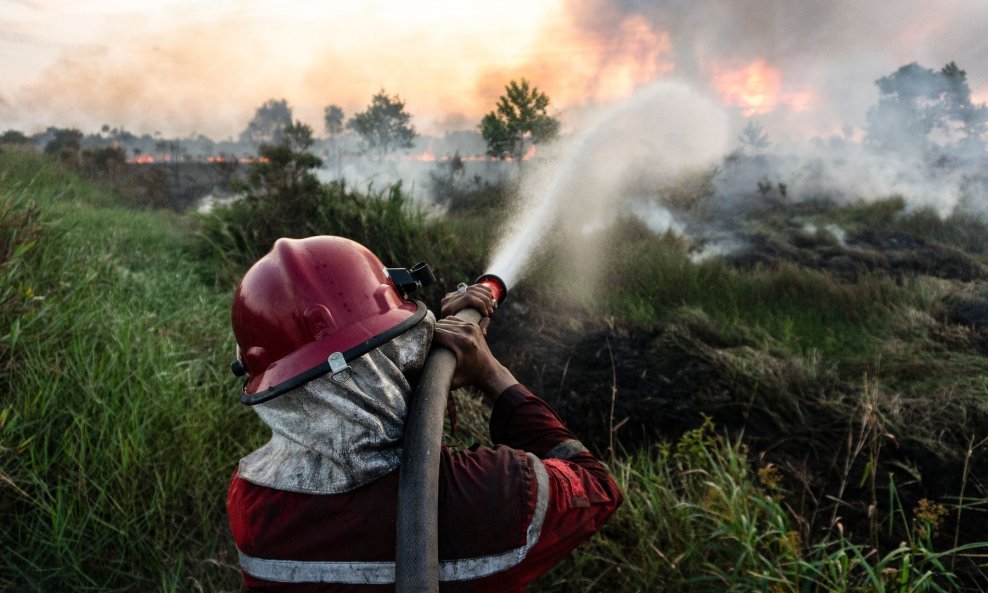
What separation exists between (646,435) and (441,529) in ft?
8.14

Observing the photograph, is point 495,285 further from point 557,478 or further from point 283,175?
point 283,175

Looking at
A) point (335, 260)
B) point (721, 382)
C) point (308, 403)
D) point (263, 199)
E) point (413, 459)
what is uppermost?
point (263, 199)

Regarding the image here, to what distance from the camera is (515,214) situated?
7.10m

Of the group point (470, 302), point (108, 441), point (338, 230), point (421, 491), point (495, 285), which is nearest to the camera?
point (421, 491)

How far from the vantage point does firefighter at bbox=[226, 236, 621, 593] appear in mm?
1285

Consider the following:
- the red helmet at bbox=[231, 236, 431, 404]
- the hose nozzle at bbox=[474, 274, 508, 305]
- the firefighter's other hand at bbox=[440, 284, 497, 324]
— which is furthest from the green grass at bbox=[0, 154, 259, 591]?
the hose nozzle at bbox=[474, 274, 508, 305]

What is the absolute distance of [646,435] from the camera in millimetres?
3533

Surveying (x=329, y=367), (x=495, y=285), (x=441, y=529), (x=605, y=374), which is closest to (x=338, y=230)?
(x=605, y=374)

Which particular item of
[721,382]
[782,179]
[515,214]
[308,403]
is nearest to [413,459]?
[308,403]

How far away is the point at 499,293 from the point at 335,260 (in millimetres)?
779

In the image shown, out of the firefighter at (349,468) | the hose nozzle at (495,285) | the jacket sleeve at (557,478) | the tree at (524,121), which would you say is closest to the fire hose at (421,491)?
the firefighter at (349,468)

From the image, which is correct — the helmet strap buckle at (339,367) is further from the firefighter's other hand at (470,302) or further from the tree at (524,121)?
the tree at (524,121)

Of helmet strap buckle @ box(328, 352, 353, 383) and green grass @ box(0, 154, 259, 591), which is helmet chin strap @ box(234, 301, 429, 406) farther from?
green grass @ box(0, 154, 259, 591)

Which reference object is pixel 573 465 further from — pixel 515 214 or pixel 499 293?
pixel 515 214
